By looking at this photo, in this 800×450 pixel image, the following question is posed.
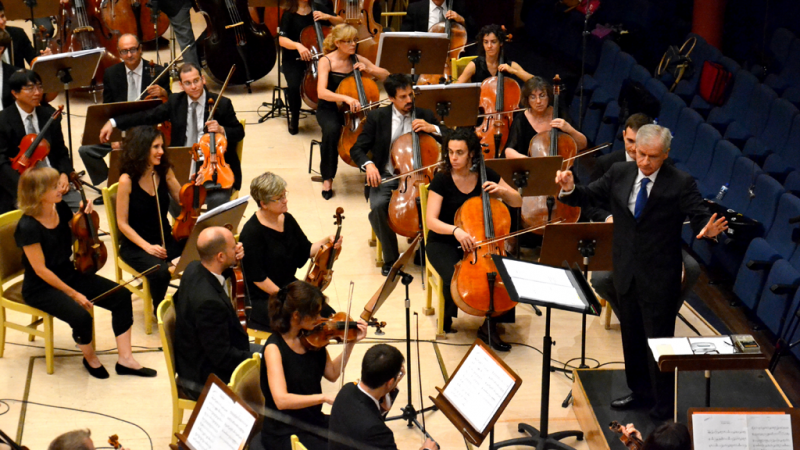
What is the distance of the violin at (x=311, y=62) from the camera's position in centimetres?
683

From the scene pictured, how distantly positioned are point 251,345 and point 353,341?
85 centimetres

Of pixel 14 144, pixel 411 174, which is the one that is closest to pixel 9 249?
pixel 14 144

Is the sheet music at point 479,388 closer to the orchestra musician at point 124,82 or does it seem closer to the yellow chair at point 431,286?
the yellow chair at point 431,286

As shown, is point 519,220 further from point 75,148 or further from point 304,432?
point 75,148

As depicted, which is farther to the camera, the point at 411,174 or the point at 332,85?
the point at 332,85

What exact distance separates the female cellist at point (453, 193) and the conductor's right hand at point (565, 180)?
75 cm

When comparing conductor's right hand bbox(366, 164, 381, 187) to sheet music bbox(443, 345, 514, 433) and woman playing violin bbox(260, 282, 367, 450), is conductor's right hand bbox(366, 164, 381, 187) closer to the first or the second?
woman playing violin bbox(260, 282, 367, 450)

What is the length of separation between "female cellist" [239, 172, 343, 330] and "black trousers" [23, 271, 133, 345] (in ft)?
2.20

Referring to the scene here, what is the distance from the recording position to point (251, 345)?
13.9 feet

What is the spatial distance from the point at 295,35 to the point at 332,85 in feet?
2.92

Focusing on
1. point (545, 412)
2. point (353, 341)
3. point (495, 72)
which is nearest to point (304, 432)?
point (353, 341)

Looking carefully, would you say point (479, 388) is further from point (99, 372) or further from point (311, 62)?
point (311, 62)

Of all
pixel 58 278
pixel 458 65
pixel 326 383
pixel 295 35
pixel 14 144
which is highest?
pixel 295 35

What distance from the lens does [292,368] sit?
349 centimetres
